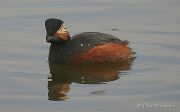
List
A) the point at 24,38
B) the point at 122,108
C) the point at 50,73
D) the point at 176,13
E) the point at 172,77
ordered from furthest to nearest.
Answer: the point at 176,13 → the point at 24,38 → the point at 50,73 → the point at 172,77 → the point at 122,108

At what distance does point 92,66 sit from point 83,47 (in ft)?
1.36

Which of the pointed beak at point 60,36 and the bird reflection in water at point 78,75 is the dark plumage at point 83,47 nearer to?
the pointed beak at point 60,36

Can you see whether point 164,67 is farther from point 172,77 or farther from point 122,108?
point 122,108

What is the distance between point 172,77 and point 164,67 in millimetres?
685

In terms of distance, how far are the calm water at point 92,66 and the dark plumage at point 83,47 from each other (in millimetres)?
206

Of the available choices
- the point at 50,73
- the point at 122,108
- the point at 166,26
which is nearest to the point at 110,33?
the point at 166,26

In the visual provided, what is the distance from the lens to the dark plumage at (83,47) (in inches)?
498

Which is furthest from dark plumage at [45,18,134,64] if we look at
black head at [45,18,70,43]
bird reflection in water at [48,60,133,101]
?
bird reflection in water at [48,60,133,101]

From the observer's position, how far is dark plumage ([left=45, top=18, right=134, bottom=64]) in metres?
12.6

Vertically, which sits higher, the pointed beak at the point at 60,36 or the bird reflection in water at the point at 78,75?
the pointed beak at the point at 60,36

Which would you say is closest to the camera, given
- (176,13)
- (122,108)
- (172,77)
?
(122,108)

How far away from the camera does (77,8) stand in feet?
53.2

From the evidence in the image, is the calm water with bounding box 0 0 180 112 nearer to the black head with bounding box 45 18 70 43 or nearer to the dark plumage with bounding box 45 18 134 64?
A: the dark plumage with bounding box 45 18 134 64

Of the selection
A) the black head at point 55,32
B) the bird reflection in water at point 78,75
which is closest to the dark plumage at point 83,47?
the black head at point 55,32
